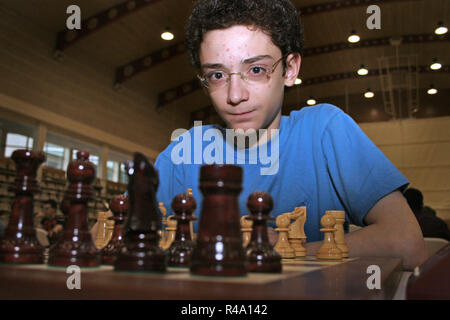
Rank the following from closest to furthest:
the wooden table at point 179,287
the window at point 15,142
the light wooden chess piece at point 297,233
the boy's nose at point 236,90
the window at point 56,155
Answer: the wooden table at point 179,287 → the light wooden chess piece at point 297,233 → the boy's nose at point 236,90 → the window at point 15,142 → the window at point 56,155

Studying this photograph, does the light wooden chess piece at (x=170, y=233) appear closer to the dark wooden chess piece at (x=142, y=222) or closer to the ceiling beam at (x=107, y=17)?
the dark wooden chess piece at (x=142, y=222)

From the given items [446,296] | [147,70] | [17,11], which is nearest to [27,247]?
[446,296]

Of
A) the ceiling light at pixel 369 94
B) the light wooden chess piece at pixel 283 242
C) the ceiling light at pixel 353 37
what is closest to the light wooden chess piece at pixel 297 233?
the light wooden chess piece at pixel 283 242

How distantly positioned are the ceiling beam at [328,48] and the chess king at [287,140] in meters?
9.46

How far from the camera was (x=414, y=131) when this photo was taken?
396 inches

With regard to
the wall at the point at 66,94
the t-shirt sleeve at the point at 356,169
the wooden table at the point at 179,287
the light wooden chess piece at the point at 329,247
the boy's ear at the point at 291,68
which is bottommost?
the wooden table at the point at 179,287

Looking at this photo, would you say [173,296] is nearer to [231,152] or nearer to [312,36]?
[231,152]

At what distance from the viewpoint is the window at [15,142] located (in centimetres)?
703

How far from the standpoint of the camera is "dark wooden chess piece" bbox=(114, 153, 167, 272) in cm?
58

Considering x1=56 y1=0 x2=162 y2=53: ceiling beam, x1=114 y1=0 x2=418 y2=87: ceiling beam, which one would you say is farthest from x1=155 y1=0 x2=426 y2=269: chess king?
x1=114 y1=0 x2=418 y2=87: ceiling beam

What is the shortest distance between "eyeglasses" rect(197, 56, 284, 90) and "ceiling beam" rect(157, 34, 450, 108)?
9.77 metres

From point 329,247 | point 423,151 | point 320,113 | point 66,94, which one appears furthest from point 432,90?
point 329,247

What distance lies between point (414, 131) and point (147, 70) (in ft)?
22.3

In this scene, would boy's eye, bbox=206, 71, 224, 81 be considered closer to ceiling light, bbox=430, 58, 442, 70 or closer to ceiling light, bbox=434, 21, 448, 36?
ceiling light, bbox=434, 21, 448, 36
